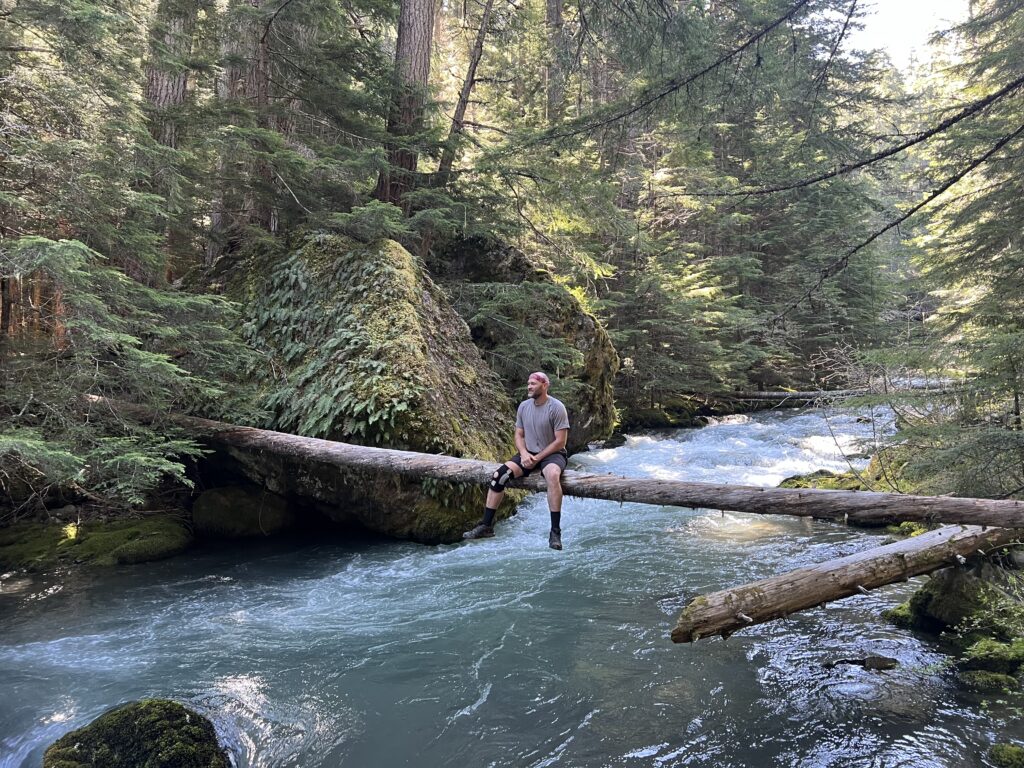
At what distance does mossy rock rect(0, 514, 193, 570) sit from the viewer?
8.34 meters

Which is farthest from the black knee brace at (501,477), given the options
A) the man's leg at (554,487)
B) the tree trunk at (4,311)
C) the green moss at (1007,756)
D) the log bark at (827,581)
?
the tree trunk at (4,311)

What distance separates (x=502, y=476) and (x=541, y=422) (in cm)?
81

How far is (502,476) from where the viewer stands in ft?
21.2

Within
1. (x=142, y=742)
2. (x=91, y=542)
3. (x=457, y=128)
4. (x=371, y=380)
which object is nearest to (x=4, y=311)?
(x=91, y=542)

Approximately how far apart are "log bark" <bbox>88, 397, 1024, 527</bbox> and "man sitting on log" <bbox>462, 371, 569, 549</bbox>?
0.16 meters

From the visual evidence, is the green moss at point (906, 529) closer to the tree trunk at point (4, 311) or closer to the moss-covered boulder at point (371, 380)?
the moss-covered boulder at point (371, 380)

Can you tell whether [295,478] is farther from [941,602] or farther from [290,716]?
[941,602]

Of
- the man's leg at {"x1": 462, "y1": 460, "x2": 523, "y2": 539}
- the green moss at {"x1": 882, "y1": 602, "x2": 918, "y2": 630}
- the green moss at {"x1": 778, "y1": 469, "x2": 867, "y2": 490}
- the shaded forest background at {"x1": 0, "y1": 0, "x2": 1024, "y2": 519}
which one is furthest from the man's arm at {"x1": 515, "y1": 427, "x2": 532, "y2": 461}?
the green moss at {"x1": 778, "y1": 469, "x2": 867, "y2": 490}

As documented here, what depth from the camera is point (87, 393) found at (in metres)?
7.39

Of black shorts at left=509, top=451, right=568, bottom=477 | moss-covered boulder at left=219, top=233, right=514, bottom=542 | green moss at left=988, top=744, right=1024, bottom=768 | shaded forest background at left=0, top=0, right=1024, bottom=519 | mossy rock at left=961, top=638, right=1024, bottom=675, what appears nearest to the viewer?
green moss at left=988, top=744, right=1024, bottom=768

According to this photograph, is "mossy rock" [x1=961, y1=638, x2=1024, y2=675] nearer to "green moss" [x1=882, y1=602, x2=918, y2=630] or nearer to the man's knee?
"green moss" [x1=882, y1=602, x2=918, y2=630]

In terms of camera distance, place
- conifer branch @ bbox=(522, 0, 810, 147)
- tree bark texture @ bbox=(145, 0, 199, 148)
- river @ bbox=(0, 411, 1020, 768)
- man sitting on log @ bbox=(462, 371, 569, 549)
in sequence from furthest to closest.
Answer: tree bark texture @ bbox=(145, 0, 199, 148) < man sitting on log @ bbox=(462, 371, 569, 549) < conifer branch @ bbox=(522, 0, 810, 147) < river @ bbox=(0, 411, 1020, 768)

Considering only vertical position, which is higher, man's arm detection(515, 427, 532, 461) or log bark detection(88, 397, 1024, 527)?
man's arm detection(515, 427, 532, 461)

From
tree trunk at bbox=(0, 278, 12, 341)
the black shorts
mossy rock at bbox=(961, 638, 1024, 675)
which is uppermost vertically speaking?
tree trunk at bbox=(0, 278, 12, 341)
